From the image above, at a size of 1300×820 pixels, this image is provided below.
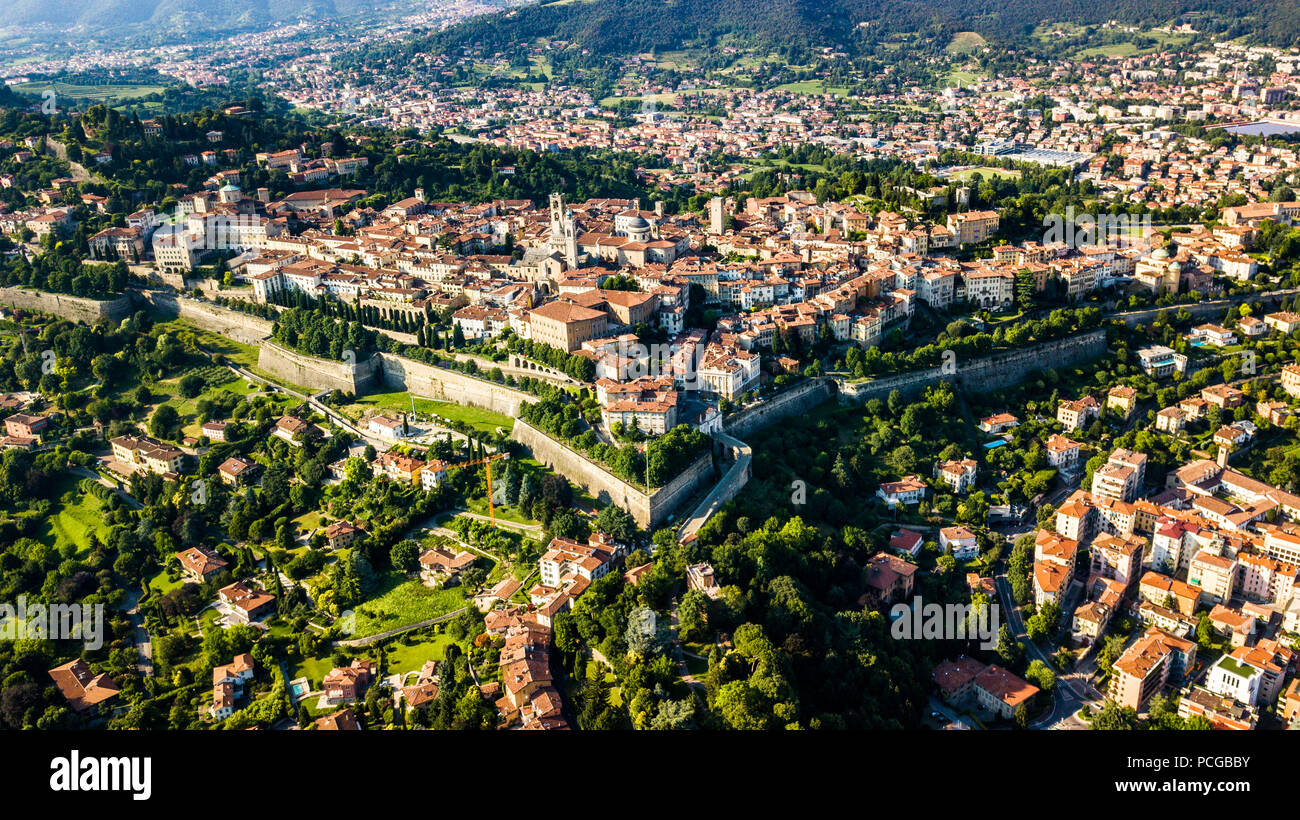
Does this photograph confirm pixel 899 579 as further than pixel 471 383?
No

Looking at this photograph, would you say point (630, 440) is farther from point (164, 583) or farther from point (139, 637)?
point (139, 637)

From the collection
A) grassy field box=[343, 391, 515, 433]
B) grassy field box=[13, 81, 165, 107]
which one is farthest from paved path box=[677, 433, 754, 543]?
grassy field box=[13, 81, 165, 107]

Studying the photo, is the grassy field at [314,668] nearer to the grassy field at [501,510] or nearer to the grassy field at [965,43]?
the grassy field at [501,510]

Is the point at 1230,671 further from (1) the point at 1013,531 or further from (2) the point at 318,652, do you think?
(2) the point at 318,652

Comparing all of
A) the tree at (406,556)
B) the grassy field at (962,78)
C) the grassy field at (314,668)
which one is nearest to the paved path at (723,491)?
the tree at (406,556)

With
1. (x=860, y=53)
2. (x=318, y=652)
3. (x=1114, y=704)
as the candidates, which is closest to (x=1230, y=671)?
(x=1114, y=704)
